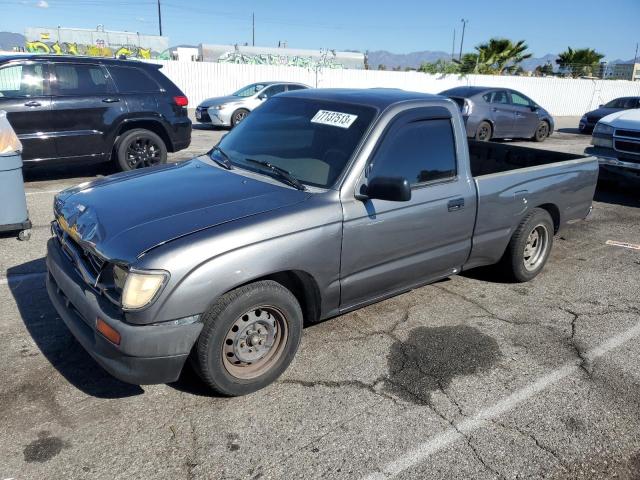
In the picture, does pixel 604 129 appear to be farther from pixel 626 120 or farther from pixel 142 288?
pixel 142 288

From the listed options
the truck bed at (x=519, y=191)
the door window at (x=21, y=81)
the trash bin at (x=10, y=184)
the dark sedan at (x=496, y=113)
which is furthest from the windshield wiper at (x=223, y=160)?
the dark sedan at (x=496, y=113)

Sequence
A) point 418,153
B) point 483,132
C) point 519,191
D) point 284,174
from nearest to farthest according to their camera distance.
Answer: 1. point 284,174
2. point 418,153
3. point 519,191
4. point 483,132

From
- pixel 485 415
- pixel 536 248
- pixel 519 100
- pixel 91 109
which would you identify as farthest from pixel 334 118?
pixel 519 100

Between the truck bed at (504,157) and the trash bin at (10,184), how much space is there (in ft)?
15.7

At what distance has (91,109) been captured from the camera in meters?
8.03

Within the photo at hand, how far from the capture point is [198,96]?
76.5 ft

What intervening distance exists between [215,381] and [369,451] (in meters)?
0.93

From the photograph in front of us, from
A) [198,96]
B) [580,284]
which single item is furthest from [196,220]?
[198,96]

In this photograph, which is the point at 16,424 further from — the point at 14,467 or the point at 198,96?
the point at 198,96

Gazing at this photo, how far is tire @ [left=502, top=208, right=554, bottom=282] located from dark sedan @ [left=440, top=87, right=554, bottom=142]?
1017 cm

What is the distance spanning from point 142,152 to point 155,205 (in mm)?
5908

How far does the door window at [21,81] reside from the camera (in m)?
7.53

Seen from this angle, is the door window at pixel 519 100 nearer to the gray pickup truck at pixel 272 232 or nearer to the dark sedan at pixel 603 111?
the dark sedan at pixel 603 111

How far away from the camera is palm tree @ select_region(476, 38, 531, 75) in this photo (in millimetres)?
36438
